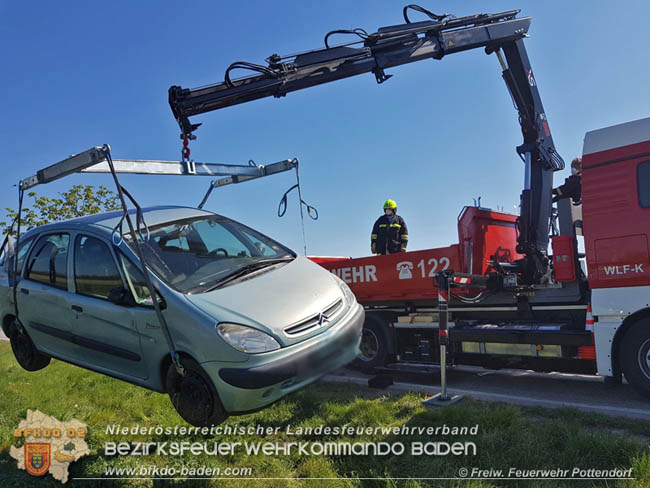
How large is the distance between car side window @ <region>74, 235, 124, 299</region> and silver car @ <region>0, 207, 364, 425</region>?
1 cm

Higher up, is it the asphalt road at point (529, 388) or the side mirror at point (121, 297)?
the side mirror at point (121, 297)

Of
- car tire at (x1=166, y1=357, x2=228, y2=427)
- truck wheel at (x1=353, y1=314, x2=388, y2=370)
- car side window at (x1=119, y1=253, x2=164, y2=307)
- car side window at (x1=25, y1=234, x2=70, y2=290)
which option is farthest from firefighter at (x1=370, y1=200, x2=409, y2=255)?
car tire at (x1=166, y1=357, x2=228, y2=427)

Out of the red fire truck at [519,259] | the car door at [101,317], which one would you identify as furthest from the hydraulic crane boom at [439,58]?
the car door at [101,317]

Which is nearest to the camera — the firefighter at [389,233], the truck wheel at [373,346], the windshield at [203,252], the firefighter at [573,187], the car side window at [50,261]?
the windshield at [203,252]

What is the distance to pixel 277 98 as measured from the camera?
14.3 feet

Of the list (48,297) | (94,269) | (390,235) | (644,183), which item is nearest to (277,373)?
(94,269)

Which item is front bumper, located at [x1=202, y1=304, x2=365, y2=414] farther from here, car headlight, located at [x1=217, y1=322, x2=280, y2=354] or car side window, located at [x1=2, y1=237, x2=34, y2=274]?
car side window, located at [x1=2, y1=237, x2=34, y2=274]

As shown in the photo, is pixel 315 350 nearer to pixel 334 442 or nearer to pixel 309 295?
pixel 309 295

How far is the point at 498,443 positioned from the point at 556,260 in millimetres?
3371

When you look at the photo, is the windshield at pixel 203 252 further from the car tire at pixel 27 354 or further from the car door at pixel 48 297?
the car tire at pixel 27 354

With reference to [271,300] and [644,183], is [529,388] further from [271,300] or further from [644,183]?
[271,300]

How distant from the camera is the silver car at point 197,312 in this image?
2.43 metres

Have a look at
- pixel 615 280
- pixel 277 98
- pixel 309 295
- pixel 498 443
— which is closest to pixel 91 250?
pixel 309 295

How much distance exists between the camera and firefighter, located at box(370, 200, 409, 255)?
8.52 metres
